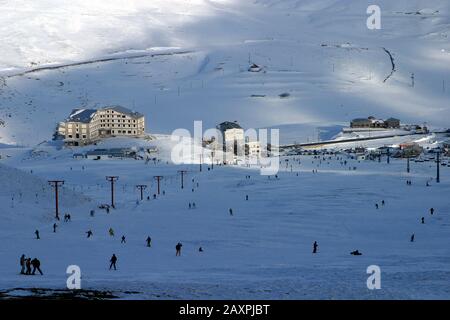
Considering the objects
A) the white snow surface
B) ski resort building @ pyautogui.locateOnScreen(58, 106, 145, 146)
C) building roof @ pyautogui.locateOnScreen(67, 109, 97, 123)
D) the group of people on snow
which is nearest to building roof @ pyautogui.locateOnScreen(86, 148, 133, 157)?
the white snow surface

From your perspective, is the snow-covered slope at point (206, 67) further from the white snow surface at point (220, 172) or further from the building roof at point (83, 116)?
the building roof at point (83, 116)

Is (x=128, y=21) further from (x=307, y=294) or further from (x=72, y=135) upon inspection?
(x=307, y=294)

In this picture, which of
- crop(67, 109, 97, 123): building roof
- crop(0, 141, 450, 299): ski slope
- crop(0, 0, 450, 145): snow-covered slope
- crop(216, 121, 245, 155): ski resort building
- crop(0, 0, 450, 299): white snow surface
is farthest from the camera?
crop(0, 0, 450, 145): snow-covered slope

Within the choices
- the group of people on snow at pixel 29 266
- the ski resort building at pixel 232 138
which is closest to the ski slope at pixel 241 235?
the group of people on snow at pixel 29 266

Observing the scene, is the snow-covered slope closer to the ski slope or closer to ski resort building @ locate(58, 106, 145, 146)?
ski resort building @ locate(58, 106, 145, 146)

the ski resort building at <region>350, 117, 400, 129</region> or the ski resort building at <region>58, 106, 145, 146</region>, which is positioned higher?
the ski resort building at <region>350, 117, 400, 129</region>

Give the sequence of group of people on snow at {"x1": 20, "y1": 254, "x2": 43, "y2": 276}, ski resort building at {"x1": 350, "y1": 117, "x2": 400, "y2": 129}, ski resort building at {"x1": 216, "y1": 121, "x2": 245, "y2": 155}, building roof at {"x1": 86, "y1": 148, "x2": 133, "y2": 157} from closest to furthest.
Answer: group of people on snow at {"x1": 20, "y1": 254, "x2": 43, "y2": 276}, building roof at {"x1": 86, "y1": 148, "x2": 133, "y2": 157}, ski resort building at {"x1": 216, "y1": 121, "x2": 245, "y2": 155}, ski resort building at {"x1": 350, "y1": 117, "x2": 400, "y2": 129}
